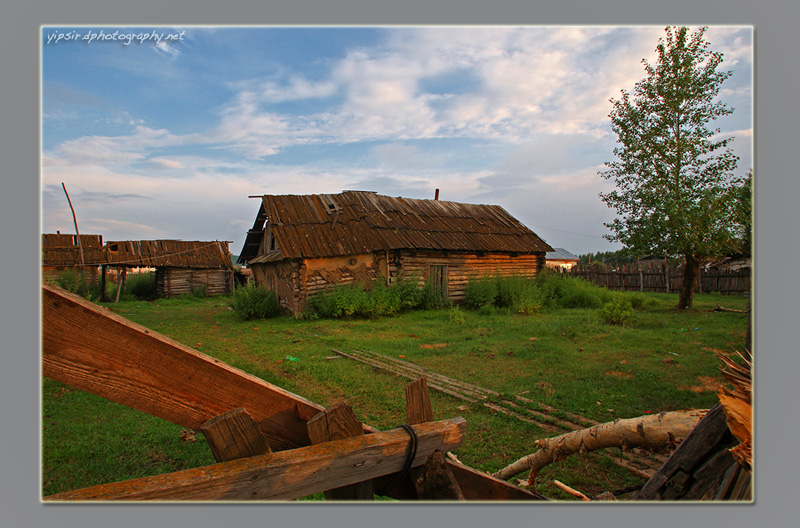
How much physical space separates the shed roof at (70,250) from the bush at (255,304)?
468 inches

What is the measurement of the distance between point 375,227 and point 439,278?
3.23 metres

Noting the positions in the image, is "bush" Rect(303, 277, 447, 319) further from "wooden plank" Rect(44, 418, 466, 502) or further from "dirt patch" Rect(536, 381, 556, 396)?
"wooden plank" Rect(44, 418, 466, 502)

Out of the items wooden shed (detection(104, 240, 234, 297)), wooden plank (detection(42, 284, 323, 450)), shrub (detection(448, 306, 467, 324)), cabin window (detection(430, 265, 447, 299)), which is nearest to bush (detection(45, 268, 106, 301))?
wooden shed (detection(104, 240, 234, 297))

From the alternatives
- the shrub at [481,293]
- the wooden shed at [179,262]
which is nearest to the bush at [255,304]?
the shrub at [481,293]

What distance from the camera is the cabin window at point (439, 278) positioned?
16934mm

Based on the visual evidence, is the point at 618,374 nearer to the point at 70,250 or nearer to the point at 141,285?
the point at 70,250

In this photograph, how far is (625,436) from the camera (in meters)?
2.88

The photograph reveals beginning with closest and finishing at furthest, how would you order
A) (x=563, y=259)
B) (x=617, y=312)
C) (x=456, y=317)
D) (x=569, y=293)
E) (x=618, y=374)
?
1. (x=618, y=374)
2. (x=617, y=312)
3. (x=456, y=317)
4. (x=569, y=293)
5. (x=563, y=259)

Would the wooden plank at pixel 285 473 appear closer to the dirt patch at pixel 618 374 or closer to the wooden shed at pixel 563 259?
the dirt patch at pixel 618 374

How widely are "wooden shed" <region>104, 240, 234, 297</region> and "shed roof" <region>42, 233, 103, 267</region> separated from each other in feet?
1.81

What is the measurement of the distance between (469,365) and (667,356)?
12.7 feet

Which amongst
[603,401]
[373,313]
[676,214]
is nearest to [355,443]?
[603,401]

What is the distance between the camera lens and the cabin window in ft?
55.6

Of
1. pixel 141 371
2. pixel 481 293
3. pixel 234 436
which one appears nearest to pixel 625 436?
pixel 234 436
